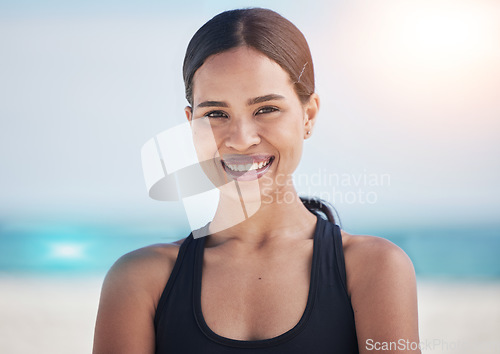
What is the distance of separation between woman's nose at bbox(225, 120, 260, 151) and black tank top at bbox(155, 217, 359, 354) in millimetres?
333

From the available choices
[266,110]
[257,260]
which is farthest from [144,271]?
[266,110]

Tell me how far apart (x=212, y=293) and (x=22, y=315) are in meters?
4.60

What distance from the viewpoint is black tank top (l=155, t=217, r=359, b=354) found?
4.05 feet

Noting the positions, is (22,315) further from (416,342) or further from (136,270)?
(416,342)

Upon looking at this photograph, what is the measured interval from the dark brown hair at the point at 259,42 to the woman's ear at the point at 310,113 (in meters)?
0.02

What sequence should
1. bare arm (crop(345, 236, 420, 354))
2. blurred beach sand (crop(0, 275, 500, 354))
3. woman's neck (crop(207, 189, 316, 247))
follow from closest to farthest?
bare arm (crop(345, 236, 420, 354))
woman's neck (crop(207, 189, 316, 247))
blurred beach sand (crop(0, 275, 500, 354))

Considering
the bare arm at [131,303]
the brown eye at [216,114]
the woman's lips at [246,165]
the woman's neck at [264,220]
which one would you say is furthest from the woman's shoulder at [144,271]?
the brown eye at [216,114]

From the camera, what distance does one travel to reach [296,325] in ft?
4.13

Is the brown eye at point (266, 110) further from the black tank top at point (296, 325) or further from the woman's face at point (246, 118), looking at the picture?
the black tank top at point (296, 325)

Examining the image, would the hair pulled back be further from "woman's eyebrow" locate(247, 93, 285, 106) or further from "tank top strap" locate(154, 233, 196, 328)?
"tank top strap" locate(154, 233, 196, 328)

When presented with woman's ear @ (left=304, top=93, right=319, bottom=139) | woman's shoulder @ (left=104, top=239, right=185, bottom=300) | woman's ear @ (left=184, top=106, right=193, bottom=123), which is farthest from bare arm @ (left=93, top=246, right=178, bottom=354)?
woman's ear @ (left=304, top=93, right=319, bottom=139)

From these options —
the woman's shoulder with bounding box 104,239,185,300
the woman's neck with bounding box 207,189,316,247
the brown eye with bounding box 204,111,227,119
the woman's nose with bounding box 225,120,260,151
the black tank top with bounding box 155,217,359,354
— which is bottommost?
the black tank top with bounding box 155,217,359,354

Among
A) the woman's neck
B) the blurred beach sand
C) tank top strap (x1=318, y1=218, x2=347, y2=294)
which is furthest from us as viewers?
the blurred beach sand

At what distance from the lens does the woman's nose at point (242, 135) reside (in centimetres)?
136
